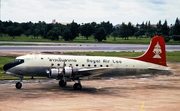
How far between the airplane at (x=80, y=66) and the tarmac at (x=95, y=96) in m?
1.70

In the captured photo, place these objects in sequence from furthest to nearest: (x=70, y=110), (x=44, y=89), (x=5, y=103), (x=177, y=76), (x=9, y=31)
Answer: (x=9, y=31) → (x=177, y=76) → (x=44, y=89) → (x=5, y=103) → (x=70, y=110)

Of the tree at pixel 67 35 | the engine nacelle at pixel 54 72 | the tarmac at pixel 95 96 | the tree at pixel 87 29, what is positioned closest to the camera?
the tarmac at pixel 95 96

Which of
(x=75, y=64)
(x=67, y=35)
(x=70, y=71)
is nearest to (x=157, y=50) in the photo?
(x=75, y=64)

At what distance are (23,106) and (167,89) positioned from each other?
17.7 m

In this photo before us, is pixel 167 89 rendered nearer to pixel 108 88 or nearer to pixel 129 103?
pixel 108 88

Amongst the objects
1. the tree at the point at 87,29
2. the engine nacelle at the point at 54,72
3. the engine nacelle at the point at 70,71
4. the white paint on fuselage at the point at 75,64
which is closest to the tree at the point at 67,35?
the tree at the point at 87,29

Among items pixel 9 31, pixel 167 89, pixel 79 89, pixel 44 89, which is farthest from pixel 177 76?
pixel 9 31

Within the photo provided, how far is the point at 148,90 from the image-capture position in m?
34.5

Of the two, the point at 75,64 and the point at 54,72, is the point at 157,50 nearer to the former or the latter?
the point at 75,64

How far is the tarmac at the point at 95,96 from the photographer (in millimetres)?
25281

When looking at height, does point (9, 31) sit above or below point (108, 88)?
above

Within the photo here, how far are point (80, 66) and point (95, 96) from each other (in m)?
5.15

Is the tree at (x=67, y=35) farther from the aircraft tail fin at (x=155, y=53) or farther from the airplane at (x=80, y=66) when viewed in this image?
the airplane at (x=80, y=66)

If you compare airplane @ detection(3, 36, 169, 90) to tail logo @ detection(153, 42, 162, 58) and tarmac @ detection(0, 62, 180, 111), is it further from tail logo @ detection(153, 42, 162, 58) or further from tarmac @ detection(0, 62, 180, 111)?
tarmac @ detection(0, 62, 180, 111)
